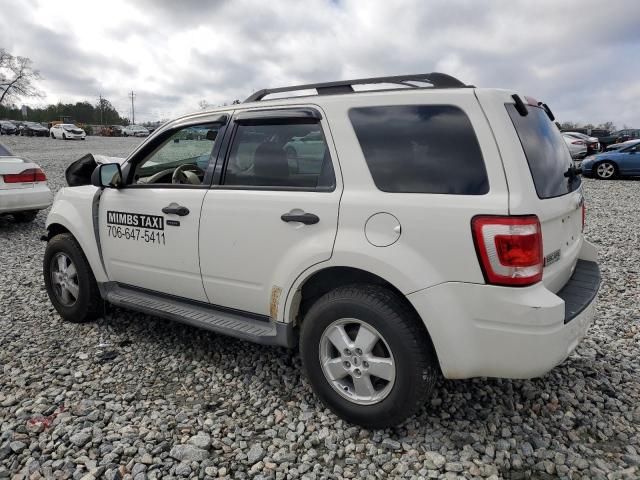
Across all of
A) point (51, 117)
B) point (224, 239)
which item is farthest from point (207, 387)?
point (51, 117)

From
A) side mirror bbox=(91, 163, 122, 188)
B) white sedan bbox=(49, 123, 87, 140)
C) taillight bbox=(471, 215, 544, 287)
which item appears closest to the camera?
taillight bbox=(471, 215, 544, 287)

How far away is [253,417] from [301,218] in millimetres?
1234

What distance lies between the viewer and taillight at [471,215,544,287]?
2193mm

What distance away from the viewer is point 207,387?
3207 millimetres

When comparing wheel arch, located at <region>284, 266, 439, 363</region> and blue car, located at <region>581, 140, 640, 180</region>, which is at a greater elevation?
blue car, located at <region>581, 140, 640, 180</region>

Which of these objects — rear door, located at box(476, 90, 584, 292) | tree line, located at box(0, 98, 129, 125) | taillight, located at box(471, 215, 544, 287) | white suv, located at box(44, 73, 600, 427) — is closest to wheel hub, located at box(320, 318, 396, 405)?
white suv, located at box(44, 73, 600, 427)

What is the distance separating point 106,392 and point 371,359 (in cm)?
180

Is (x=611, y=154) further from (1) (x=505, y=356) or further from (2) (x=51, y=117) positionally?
(2) (x=51, y=117)

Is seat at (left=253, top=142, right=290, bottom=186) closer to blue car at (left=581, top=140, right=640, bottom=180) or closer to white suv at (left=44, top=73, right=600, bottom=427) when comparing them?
white suv at (left=44, top=73, right=600, bottom=427)

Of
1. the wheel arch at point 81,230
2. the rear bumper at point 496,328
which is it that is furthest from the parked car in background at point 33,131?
the rear bumper at point 496,328

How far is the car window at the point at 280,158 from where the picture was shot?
9.14 feet

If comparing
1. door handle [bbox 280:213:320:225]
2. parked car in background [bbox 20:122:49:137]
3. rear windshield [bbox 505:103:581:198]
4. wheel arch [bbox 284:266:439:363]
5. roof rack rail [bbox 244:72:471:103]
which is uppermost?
roof rack rail [bbox 244:72:471:103]

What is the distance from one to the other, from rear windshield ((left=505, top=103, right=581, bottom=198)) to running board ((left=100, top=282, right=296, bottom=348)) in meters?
1.62

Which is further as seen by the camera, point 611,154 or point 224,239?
point 611,154
